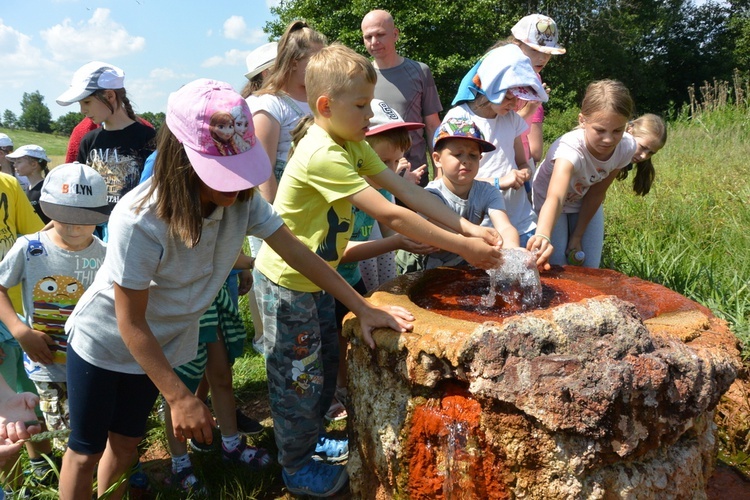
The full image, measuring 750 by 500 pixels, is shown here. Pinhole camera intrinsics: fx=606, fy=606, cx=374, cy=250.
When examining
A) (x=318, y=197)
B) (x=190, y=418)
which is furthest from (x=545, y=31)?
(x=190, y=418)

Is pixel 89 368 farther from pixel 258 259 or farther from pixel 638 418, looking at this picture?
pixel 638 418

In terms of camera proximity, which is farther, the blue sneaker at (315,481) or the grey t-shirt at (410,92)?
the grey t-shirt at (410,92)

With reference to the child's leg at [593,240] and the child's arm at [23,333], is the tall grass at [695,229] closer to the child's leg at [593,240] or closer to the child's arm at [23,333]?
the child's leg at [593,240]

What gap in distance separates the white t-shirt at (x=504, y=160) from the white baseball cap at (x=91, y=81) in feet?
6.12

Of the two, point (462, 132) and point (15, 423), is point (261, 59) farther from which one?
point (15, 423)

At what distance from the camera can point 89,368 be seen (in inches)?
79.9

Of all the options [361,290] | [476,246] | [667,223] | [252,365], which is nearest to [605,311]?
[476,246]

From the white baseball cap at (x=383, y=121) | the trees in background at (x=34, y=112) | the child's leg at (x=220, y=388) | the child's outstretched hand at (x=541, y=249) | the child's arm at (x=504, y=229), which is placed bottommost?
the trees in background at (x=34, y=112)

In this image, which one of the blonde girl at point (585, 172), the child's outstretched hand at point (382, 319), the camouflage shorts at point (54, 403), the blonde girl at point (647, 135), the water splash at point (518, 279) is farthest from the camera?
the blonde girl at point (647, 135)

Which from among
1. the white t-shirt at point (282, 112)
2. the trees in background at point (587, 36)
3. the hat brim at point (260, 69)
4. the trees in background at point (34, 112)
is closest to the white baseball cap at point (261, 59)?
the hat brim at point (260, 69)

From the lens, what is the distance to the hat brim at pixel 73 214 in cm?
245

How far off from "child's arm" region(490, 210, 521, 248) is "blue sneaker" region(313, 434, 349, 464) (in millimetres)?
1217

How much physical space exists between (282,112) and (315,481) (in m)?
1.81

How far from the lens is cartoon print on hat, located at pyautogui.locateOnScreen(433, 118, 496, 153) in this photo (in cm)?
282
